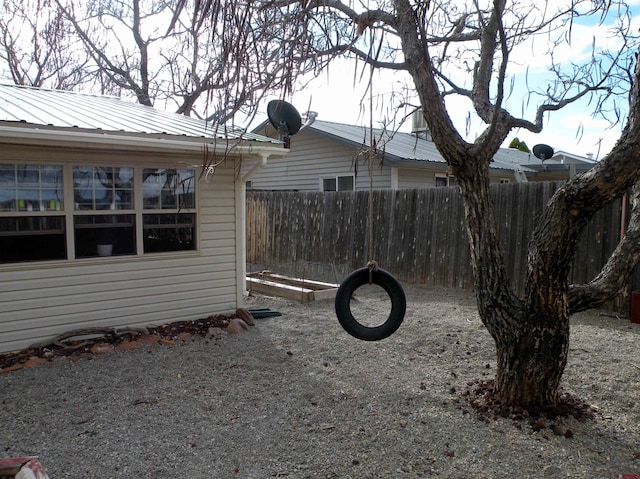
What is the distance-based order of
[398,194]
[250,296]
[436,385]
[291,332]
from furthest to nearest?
1. [398,194]
2. [250,296]
3. [291,332]
4. [436,385]

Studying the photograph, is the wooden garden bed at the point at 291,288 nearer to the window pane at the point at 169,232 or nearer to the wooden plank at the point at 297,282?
the wooden plank at the point at 297,282

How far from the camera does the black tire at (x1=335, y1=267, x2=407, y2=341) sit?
3.63 meters

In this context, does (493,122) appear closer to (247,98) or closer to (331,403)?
(247,98)

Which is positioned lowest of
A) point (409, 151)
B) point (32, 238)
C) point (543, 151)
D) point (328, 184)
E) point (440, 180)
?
point (32, 238)

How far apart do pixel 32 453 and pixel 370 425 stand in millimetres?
2192

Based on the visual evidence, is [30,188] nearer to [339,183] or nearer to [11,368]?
[11,368]

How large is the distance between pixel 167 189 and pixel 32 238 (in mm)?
1593

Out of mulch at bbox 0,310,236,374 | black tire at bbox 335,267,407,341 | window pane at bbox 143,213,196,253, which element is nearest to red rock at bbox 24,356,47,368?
mulch at bbox 0,310,236,374

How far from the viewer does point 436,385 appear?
419 centimetres

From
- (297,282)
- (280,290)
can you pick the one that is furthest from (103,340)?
(297,282)

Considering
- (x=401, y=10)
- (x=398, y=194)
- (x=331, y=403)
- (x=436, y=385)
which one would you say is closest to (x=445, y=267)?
(x=398, y=194)

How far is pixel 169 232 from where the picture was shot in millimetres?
6215

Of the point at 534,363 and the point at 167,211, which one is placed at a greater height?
the point at 167,211

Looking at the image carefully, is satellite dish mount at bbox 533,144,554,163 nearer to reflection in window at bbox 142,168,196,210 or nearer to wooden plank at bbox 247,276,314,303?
wooden plank at bbox 247,276,314,303
